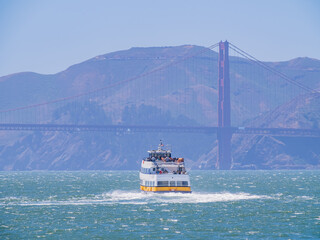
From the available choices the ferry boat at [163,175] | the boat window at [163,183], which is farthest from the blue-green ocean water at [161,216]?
the boat window at [163,183]

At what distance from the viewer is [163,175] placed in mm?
93375

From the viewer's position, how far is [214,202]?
89.6 metres

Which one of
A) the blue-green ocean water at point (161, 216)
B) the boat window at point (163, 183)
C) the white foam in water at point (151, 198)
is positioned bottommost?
the blue-green ocean water at point (161, 216)

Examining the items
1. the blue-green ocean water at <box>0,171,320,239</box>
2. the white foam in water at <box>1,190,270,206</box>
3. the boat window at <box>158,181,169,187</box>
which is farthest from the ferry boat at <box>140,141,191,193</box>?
the blue-green ocean water at <box>0,171,320,239</box>

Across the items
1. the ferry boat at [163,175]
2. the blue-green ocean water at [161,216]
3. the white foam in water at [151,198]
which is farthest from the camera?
the ferry boat at [163,175]

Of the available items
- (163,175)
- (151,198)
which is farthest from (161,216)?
(163,175)

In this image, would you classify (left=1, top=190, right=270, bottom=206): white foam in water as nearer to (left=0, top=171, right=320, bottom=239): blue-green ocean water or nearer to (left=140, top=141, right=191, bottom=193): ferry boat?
(left=0, top=171, right=320, bottom=239): blue-green ocean water

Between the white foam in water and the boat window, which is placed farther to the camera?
the boat window

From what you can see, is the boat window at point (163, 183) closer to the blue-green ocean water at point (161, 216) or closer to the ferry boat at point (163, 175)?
the ferry boat at point (163, 175)

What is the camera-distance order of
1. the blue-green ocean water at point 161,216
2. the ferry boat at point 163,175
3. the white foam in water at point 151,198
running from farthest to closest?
the ferry boat at point 163,175
the white foam in water at point 151,198
the blue-green ocean water at point 161,216

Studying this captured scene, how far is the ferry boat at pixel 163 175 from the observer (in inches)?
3674

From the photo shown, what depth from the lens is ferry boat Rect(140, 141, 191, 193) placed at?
93.3 meters

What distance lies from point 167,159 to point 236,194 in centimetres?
1182

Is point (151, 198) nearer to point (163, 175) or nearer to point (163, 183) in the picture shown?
point (163, 183)
